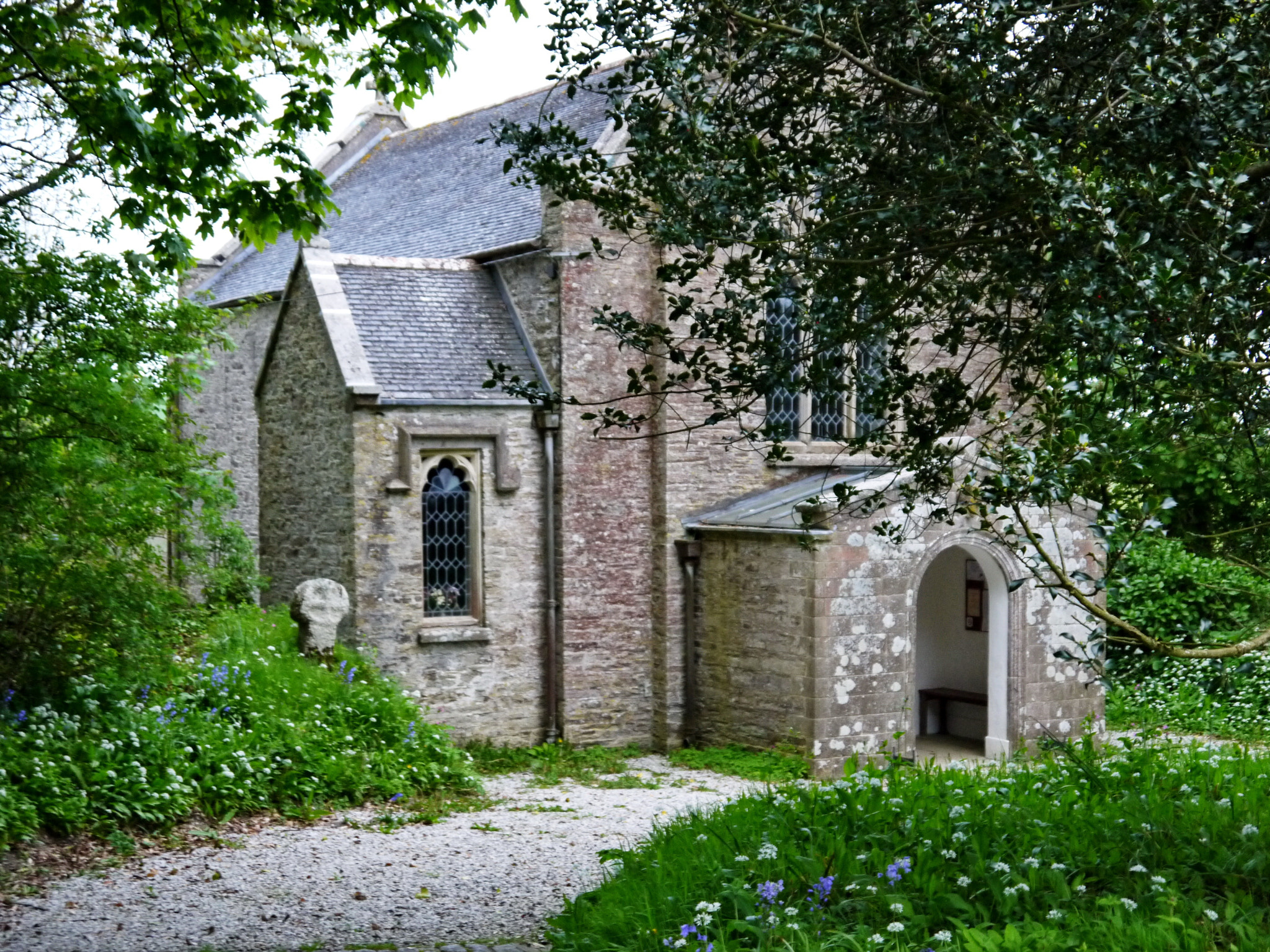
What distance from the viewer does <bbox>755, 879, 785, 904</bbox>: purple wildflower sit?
6.03 m

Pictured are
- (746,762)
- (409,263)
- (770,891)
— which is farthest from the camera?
(409,263)

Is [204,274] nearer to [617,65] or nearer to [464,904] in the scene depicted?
[617,65]

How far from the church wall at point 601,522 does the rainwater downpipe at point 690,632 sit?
0.42 meters

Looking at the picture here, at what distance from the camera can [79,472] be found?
10.2 m

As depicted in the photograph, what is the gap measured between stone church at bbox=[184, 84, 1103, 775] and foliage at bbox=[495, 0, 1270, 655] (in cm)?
710

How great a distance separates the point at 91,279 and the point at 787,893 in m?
7.37

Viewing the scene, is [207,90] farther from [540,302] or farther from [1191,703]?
[1191,703]

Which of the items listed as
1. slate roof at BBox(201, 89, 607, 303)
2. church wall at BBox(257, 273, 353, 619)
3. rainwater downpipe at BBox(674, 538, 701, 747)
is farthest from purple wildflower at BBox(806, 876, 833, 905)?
slate roof at BBox(201, 89, 607, 303)

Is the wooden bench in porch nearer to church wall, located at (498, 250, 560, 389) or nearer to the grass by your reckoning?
the grass

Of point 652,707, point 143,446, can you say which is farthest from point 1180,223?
point 652,707

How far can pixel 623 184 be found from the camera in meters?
7.10

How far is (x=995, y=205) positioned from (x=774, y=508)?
9359 millimetres

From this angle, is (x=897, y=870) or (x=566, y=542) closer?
(x=897, y=870)

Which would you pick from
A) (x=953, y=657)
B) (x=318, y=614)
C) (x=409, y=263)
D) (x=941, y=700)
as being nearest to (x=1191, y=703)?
(x=953, y=657)
